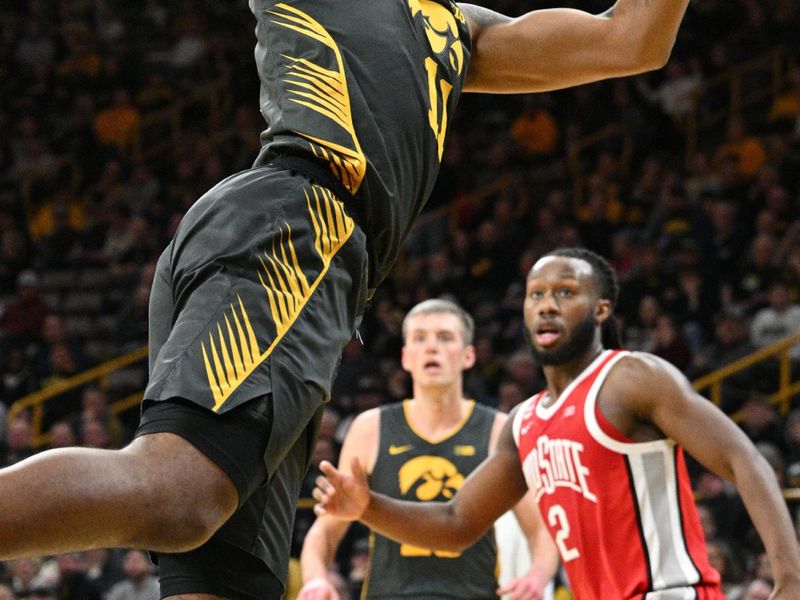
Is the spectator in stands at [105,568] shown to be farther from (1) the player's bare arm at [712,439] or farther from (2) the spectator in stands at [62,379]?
(1) the player's bare arm at [712,439]

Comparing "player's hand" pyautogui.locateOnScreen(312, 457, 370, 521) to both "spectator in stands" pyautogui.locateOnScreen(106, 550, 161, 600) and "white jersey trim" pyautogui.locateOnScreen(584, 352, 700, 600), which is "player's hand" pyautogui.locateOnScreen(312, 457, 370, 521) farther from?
"spectator in stands" pyautogui.locateOnScreen(106, 550, 161, 600)

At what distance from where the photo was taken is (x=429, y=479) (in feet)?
22.3

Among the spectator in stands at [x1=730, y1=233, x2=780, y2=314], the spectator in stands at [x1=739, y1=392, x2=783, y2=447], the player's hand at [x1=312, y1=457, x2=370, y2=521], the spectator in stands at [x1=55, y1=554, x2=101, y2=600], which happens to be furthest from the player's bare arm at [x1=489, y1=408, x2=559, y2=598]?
the spectator in stands at [x1=730, y1=233, x2=780, y2=314]

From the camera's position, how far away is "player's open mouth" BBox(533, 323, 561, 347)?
4988 mm

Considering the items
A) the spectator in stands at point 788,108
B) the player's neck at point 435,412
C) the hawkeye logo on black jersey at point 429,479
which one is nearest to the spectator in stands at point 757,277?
the spectator in stands at point 788,108

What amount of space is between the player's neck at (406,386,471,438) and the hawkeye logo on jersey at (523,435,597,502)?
214cm

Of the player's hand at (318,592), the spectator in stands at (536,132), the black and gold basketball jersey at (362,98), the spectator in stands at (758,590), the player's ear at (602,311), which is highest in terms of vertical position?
the spectator in stands at (536,132)

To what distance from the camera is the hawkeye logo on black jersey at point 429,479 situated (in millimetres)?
6742

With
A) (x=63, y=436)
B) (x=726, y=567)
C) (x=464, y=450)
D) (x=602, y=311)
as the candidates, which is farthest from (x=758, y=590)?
(x=63, y=436)

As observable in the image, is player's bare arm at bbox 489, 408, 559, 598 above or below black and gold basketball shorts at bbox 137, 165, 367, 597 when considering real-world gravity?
below

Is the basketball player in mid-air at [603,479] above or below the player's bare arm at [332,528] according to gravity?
above

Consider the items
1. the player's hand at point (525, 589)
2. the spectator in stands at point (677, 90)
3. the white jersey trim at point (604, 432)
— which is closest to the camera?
the white jersey trim at point (604, 432)

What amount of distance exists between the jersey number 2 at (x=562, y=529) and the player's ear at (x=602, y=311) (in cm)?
80

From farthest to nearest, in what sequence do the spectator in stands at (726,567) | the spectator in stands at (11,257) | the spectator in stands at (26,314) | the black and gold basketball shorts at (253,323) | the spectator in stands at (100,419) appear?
the spectator in stands at (11,257), the spectator in stands at (26,314), the spectator in stands at (100,419), the spectator in stands at (726,567), the black and gold basketball shorts at (253,323)
